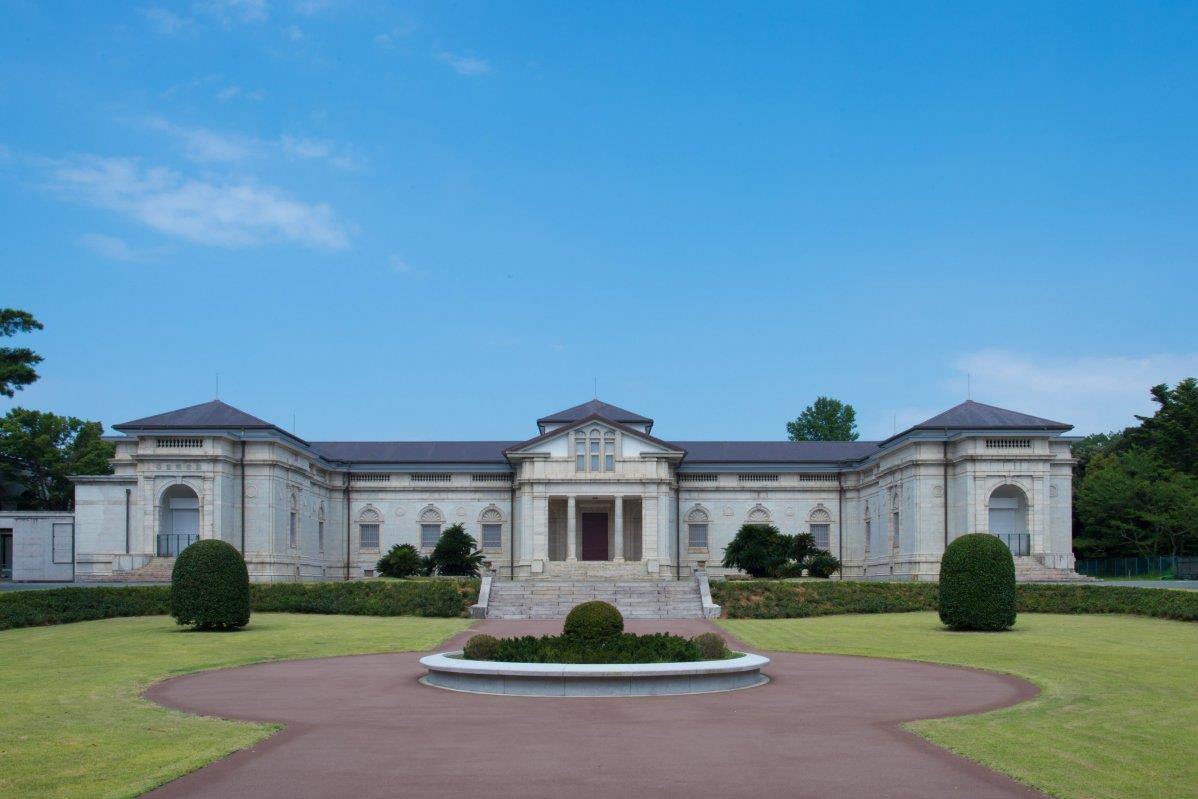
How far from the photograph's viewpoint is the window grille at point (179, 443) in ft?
167

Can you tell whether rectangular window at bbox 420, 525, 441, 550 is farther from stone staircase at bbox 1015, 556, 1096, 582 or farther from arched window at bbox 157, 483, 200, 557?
stone staircase at bbox 1015, 556, 1096, 582

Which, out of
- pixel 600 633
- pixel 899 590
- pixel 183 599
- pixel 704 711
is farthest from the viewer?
pixel 899 590

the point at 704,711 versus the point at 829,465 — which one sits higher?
the point at 829,465

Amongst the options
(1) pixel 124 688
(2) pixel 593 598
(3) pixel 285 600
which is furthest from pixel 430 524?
(1) pixel 124 688

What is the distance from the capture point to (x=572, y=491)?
191 ft

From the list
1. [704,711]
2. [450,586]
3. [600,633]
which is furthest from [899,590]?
[704,711]

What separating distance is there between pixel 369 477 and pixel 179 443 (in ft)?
48.5

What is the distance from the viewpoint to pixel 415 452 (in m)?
68.6

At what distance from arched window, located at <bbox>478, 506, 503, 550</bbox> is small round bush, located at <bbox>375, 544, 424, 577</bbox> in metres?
7.62

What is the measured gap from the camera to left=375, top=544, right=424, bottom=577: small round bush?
55.8 metres

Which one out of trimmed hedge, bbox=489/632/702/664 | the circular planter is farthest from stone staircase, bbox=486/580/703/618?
the circular planter

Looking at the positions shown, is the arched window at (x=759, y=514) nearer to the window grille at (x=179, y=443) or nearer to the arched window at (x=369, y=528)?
the arched window at (x=369, y=528)

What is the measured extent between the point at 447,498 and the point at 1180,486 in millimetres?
41874

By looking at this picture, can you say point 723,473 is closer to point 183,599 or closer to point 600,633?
point 183,599
